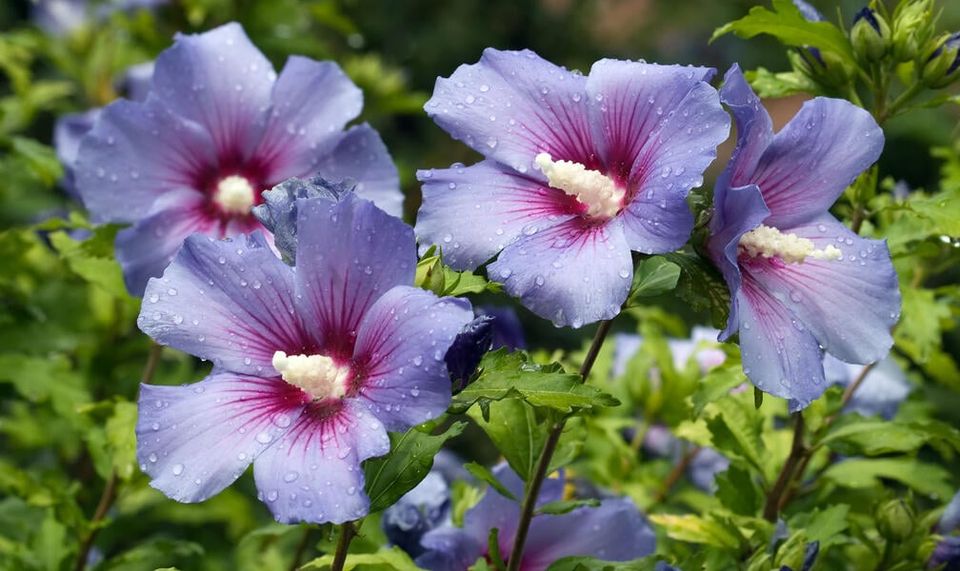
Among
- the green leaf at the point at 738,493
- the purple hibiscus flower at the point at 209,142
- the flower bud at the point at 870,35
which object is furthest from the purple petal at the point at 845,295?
the purple hibiscus flower at the point at 209,142

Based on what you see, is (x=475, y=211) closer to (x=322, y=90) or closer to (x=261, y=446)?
(x=261, y=446)

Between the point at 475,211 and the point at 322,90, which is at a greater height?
the point at 475,211

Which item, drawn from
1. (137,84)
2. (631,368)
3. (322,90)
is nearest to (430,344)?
(322,90)

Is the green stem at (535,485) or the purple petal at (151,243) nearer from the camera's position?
the green stem at (535,485)

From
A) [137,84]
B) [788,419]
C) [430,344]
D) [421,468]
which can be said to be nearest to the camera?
[430,344]

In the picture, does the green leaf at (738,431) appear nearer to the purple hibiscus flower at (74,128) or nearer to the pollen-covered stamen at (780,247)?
the pollen-covered stamen at (780,247)

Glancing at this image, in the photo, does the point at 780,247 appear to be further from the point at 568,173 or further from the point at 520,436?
the point at 520,436

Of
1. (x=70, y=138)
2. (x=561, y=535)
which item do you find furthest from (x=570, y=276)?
(x=70, y=138)
